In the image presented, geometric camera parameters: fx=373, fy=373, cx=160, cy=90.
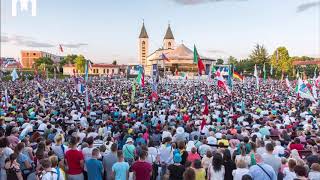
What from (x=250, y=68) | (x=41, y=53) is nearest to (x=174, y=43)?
Answer: (x=250, y=68)

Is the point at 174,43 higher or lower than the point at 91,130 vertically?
higher

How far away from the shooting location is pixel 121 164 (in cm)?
705

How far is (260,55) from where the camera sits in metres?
114

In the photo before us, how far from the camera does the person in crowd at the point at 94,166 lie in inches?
287

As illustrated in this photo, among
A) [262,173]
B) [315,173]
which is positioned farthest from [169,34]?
[315,173]

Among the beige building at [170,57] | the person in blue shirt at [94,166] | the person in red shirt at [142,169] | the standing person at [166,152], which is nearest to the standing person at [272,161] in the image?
the standing person at [166,152]

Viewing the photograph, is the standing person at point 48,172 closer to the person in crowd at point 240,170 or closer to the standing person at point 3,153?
the standing person at point 3,153

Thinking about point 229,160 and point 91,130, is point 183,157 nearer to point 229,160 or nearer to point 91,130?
point 229,160

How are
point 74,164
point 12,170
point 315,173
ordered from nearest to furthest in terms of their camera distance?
point 315,173 < point 12,170 < point 74,164

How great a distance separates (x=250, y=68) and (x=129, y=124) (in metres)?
95.7

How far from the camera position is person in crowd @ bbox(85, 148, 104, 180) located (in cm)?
728

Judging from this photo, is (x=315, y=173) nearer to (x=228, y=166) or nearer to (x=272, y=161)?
(x=272, y=161)

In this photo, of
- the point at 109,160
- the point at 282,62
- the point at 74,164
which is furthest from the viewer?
the point at 282,62

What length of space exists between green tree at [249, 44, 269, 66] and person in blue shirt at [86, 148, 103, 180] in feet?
348
